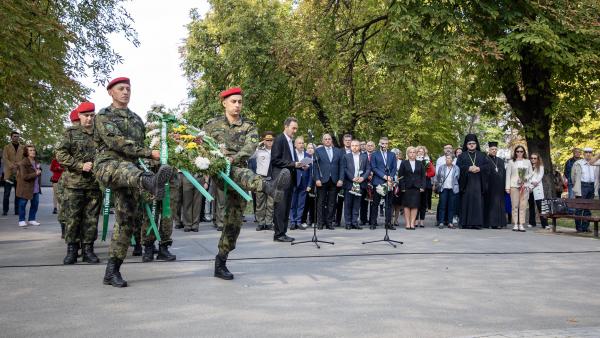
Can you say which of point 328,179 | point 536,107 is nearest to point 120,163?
point 328,179

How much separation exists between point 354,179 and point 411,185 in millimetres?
1461

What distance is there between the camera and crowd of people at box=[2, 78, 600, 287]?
7105 millimetres

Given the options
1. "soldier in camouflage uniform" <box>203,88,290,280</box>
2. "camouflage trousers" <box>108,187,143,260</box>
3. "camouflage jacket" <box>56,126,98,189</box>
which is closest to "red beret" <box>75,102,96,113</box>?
"camouflage jacket" <box>56,126,98,189</box>

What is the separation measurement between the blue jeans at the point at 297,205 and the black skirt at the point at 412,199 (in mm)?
2547

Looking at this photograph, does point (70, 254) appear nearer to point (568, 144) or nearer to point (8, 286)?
point (8, 286)

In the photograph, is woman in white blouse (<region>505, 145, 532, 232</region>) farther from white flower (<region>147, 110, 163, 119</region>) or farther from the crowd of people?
white flower (<region>147, 110, 163, 119</region>)

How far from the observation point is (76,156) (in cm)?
920

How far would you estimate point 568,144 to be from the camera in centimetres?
3578

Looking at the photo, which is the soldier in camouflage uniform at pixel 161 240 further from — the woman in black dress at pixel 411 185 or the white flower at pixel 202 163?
the woman in black dress at pixel 411 185

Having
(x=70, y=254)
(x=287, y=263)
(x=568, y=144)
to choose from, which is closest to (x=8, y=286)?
(x=70, y=254)

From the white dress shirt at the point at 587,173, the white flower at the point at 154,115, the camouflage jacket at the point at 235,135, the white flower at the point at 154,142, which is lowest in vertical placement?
the white flower at the point at 154,142

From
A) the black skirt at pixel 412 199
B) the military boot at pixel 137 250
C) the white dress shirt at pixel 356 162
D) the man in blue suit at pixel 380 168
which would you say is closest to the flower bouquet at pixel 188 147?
the military boot at pixel 137 250

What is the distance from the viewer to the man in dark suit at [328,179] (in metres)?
15.3

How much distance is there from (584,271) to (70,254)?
710 centimetres
